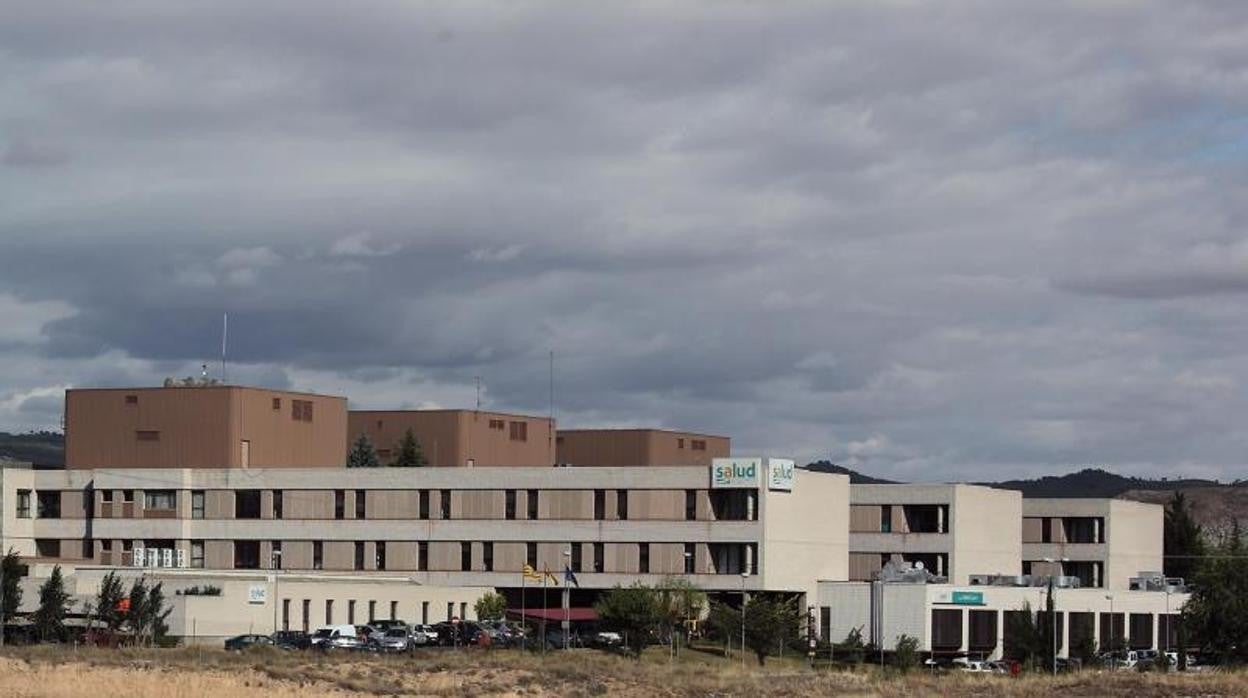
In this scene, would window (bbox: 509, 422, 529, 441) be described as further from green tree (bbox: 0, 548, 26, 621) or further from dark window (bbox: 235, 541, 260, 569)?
green tree (bbox: 0, 548, 26, 621)

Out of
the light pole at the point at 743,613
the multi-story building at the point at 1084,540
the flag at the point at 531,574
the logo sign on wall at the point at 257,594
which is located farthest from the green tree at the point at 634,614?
the multi-story building at the point at 1084,540

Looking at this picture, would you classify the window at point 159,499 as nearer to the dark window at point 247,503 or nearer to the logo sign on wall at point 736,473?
the dark window at point 247,503

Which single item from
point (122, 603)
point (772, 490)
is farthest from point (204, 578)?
point (772, 490)

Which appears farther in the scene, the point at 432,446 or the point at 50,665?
the point at 432,446

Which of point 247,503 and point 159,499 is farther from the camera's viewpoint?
point 159,499

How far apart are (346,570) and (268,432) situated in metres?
14.6

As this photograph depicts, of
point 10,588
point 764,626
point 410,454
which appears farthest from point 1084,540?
point 10,588

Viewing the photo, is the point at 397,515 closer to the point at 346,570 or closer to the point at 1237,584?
the point at 346,570

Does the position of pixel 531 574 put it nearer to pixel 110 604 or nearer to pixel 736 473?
pixel 736 473

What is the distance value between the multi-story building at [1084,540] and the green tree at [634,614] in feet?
197

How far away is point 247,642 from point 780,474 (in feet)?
146

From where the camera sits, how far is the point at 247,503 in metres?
161

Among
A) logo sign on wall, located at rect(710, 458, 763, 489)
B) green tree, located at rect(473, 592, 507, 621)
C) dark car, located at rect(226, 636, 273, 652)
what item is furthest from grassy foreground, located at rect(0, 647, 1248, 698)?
green tree, located at rect(473, 592, 507, 621)

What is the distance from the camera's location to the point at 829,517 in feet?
508
